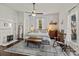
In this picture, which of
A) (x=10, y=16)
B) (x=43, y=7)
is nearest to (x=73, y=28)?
(x=43, y=7)

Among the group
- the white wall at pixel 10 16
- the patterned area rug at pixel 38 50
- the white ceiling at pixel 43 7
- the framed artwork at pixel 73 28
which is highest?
the white ceiling at pixel 43 7

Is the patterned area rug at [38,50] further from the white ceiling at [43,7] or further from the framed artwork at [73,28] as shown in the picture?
the white ceiling at [43,7]

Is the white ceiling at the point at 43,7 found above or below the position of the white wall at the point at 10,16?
above

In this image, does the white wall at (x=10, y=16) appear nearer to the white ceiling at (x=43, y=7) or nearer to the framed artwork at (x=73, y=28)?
the white ceiling at (x=43, y=7)

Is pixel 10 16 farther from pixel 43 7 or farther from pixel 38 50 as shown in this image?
pixel 38 50

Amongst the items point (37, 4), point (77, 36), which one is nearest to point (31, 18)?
point (37, 4)

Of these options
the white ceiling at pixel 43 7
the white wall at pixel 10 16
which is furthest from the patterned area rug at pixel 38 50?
the white ceiling at pixel 43 7

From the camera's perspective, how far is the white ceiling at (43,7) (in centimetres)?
229

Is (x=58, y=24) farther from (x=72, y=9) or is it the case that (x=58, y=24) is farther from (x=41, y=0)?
(x=41, y=0)

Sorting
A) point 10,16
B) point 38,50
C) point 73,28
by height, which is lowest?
point 38,50

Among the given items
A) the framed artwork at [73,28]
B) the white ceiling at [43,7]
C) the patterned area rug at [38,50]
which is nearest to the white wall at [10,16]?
the white ceiling at [43,7]

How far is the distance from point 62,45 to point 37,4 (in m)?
0.99

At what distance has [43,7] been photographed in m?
2.33

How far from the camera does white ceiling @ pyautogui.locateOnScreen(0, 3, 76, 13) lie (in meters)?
2.29
